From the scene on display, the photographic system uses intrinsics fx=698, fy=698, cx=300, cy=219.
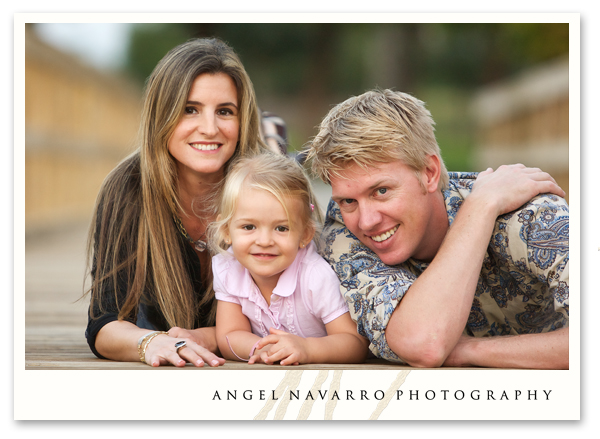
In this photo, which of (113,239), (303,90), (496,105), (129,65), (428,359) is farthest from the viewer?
(129,65)

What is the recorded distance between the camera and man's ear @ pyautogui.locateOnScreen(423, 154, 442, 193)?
2.56m

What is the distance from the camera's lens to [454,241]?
2.39 metres

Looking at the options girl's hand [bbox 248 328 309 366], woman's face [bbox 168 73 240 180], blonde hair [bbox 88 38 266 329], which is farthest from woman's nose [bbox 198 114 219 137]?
girl's hand [bbox 248 328 309 366]

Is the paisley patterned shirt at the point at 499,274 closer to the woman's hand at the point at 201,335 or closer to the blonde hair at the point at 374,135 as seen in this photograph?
the blonde hair at the point at 374,135

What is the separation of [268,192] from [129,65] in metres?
23.8

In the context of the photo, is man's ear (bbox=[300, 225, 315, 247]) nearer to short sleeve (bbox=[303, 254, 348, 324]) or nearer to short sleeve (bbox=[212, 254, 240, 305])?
short sleeve (bbox=[303, 254, 348, 324])

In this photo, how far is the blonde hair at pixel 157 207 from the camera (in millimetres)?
2973

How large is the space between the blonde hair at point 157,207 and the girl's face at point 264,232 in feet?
1.56

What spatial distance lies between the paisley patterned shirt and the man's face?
82 millimetres

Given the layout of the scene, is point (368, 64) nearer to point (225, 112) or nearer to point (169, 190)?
point (225, 112)

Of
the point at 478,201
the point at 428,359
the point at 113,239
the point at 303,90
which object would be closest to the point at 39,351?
the point at 113,239

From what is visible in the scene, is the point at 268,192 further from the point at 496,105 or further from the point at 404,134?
the point at 496,105
